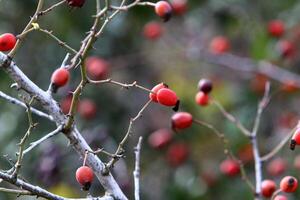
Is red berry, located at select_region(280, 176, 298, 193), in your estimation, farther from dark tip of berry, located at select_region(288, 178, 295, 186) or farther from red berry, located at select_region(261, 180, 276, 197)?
red berry, located at select_region(261, 180, 276, 197)

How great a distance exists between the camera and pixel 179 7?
4.10 metres

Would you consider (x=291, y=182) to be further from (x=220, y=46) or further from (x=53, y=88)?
(x=220, y=46)

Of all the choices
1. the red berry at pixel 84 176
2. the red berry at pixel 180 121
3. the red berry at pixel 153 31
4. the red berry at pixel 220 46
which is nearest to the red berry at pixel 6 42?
the red berry at pixel 84 176

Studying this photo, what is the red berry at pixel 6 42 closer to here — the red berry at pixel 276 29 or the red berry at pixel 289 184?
the red berry at pixel 289 184

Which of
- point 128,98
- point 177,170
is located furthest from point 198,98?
point 128,98

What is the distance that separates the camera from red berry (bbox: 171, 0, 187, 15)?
408 centimetres

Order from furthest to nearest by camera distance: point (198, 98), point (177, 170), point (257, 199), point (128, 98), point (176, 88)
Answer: point (176, 88)
point (128, 98)
point (177, 170)
point (198, 98)
point (257, 199)

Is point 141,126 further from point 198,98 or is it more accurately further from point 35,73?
point 198,98

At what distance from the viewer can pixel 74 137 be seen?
5.80 ft

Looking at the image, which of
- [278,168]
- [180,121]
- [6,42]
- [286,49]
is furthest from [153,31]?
[6,42]

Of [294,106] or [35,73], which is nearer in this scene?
[35,73]

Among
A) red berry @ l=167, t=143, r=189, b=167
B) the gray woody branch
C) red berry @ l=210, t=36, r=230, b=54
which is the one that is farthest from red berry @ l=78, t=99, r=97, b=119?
the gray woody branch

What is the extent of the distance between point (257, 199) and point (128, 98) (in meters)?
2.36

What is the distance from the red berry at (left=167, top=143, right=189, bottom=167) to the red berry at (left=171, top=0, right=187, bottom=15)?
2.49ft
